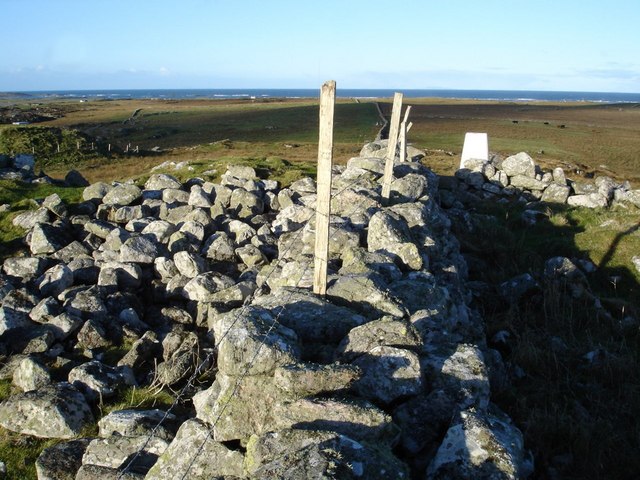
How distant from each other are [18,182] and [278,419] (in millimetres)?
20787

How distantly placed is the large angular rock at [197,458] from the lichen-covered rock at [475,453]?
2.11 m

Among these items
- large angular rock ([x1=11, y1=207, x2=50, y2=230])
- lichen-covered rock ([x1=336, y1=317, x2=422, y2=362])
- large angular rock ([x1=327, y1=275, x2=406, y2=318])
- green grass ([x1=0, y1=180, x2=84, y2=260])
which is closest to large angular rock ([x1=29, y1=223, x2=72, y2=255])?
green grass ([x1=0, y1=180, x2=84, y2=260])

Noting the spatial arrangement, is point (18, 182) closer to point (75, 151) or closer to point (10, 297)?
point (10, 297)

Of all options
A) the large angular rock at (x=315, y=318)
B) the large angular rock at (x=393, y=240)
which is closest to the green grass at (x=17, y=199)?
the large angular rock at (x=393, y=240)

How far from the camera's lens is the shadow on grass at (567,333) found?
7.92 metres

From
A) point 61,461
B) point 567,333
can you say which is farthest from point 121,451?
point 567,333

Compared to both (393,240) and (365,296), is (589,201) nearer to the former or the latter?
(393,240)

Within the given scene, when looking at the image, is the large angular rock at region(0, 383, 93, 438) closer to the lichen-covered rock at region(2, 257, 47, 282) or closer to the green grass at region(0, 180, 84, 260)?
the lichen-covered rock at region(2, 257, 47, 282)

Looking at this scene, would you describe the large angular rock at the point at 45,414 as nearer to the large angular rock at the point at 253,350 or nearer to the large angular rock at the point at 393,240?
the large angular rock at the point at 253,350

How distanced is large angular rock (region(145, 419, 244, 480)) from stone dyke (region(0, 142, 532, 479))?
20 millimetres

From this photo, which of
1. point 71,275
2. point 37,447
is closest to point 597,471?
point 37,447

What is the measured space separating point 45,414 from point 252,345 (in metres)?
4.23

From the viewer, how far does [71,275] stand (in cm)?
1334

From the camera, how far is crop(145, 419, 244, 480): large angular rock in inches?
219
